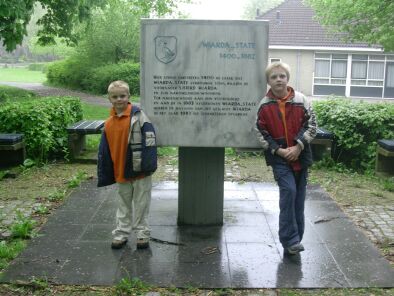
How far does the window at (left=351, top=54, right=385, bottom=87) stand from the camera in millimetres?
35281

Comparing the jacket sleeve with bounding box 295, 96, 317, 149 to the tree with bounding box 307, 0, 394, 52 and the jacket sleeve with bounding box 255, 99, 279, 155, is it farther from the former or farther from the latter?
the tree with bounding box 307, 0, 394, 52

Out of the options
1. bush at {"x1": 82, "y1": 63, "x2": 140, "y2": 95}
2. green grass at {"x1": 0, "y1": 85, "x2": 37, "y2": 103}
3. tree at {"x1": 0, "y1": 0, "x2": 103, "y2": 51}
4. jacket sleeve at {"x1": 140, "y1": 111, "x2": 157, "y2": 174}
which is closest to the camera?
jacket sleeve at {"x1": 140, "y1": 111, "x2": 157, "y2": 174}

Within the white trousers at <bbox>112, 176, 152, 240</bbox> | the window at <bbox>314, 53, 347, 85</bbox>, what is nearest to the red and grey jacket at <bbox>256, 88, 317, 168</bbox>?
the white trousers at <bbox>112, 176, 152, 240</bbox>

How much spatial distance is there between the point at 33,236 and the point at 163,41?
7.40 feet

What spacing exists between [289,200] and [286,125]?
643mm

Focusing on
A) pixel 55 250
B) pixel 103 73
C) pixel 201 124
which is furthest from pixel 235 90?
pixel 103 73

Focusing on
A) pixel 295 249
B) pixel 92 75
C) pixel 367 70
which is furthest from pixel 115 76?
pixel 295 249

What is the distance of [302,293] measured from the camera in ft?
13.1

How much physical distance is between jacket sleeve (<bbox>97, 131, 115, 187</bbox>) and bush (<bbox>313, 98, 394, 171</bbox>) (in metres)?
5.05

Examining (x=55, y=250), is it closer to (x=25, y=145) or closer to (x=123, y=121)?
(x=123, y=121)

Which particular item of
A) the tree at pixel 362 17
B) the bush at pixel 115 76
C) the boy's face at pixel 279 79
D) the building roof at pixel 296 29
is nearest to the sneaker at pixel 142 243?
the boy's face at pixel 279 79

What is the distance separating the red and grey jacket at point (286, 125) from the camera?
180 inches

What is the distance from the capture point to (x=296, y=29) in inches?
1406

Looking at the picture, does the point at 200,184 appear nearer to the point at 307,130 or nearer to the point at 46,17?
the point at 307,130
